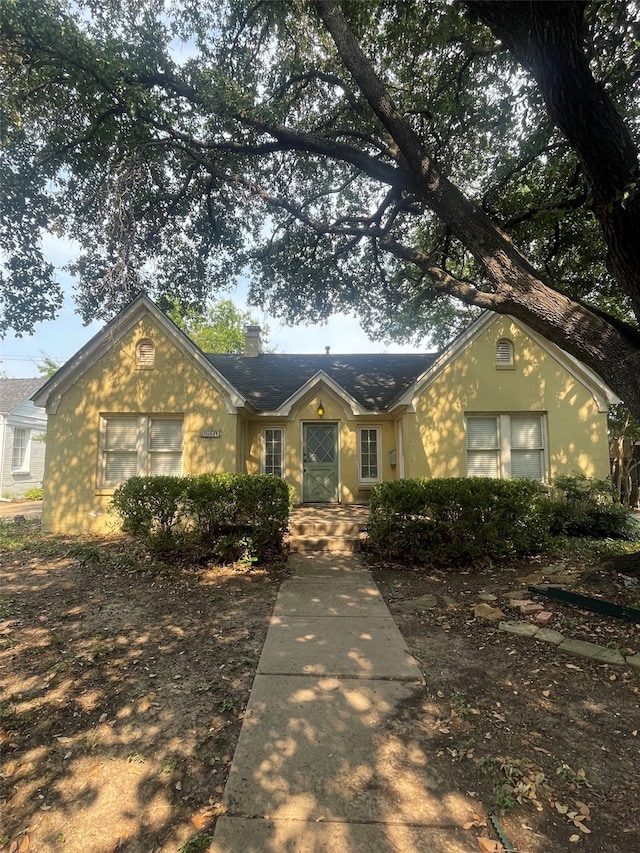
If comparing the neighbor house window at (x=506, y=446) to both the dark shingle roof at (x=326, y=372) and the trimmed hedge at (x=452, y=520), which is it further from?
the trimmed hedge at (x=452, y=520)

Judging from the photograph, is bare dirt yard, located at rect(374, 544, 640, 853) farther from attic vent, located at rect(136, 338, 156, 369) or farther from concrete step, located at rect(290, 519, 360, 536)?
attic vent, located at rect(136, 338, 156, 369)

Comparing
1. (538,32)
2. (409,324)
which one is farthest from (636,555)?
(409,324)

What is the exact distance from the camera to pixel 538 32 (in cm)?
436

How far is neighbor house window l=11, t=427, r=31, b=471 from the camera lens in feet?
60.4

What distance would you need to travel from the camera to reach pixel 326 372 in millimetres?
14328

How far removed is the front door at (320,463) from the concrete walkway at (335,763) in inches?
304

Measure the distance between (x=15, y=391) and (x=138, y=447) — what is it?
14.3 m

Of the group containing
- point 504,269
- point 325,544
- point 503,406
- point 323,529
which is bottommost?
point 325,544

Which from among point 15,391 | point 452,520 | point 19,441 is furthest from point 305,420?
point 15,391

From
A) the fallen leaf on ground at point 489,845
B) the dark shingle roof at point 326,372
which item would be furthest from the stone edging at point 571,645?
the dark shingle roof at point 326,372

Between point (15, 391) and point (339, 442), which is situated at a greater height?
point (15, 391)

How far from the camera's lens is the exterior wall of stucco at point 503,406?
424 inches

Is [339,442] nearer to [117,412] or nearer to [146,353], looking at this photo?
[146,353]

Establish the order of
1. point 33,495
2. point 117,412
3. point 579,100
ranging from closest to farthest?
point 579,100
point 117,412
point 33,495
